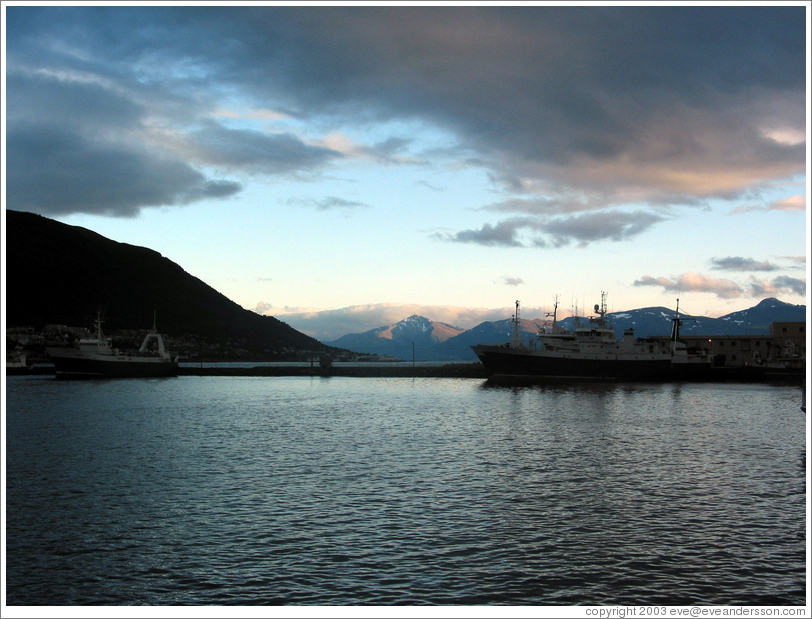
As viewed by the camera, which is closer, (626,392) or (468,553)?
(468,553)

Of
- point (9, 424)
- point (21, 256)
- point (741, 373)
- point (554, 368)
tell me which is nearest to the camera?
point (9, 424)

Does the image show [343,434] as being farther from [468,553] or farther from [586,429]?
[468,553]

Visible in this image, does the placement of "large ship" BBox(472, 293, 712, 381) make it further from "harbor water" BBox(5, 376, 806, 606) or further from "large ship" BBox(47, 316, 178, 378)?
"large ship" BBox(47, 316, 178, 378)

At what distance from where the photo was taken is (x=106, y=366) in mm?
113562

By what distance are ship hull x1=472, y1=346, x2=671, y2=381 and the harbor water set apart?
61400 mm

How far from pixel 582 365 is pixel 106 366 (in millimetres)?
88386

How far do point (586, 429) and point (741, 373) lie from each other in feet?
280

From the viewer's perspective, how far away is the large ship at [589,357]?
335 feet

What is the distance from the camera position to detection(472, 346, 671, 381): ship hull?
102 metres

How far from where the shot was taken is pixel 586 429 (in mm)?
40312

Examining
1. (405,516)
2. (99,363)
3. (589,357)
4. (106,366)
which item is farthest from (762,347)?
(99,363)

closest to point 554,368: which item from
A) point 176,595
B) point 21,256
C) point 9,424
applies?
point 9,424

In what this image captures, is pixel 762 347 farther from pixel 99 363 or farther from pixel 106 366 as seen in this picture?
pixel 99 363

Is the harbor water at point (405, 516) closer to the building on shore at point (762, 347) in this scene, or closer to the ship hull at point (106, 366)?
the ship hull at point (106, 366)
